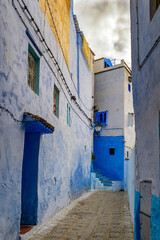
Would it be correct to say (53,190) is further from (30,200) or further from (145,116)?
(145,116)

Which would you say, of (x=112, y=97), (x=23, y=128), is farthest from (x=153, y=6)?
(x=112, y=97)

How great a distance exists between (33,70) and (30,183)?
8.93 feet

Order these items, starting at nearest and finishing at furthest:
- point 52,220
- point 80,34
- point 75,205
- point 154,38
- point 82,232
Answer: point 154,38 → point 82,232 → point 52,220 → point 75,205 → point 80,34

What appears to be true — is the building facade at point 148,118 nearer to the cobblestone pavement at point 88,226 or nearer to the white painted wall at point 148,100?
the white painted wall at point 148,100

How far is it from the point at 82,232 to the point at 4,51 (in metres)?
4.40

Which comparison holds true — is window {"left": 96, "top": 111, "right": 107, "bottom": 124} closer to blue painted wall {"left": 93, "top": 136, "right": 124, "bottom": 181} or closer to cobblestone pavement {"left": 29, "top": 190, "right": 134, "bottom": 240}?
blue painted wall {"left": 93, "top": 136, "right": 124, "bottom": 181}

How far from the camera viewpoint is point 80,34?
13.7m

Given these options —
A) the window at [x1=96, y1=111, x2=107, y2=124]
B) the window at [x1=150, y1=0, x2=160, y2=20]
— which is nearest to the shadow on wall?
the window at [x1=96, y1=111, x2=107, y2=124]

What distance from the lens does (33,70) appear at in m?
6.23

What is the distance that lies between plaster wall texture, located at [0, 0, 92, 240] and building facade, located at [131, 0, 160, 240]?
91.1 inches

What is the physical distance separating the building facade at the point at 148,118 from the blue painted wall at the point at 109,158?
1563 centimetres

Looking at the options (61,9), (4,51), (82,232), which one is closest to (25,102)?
(4,51)

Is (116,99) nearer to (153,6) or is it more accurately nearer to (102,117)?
(102,117)

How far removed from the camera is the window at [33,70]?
5.99 metres
